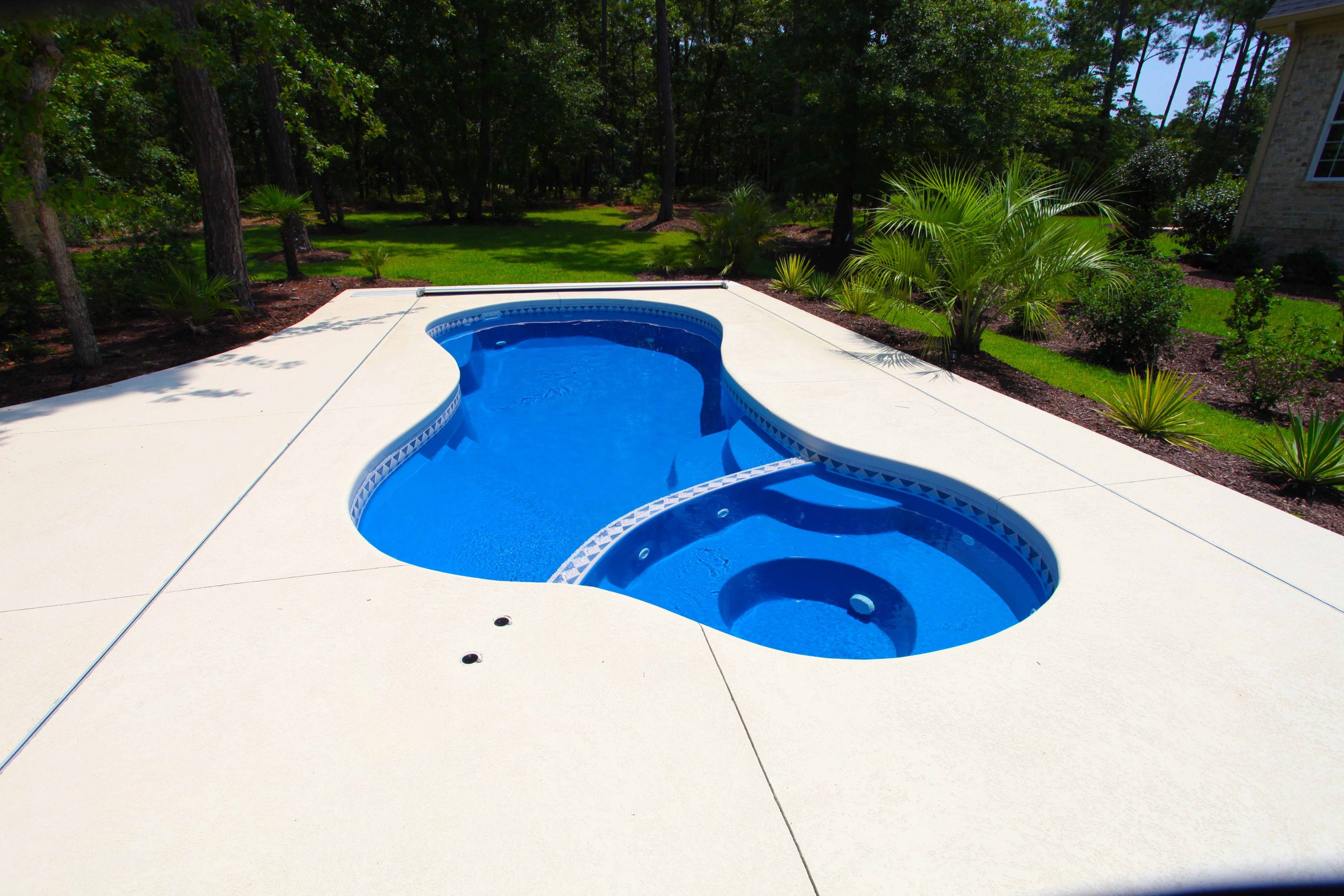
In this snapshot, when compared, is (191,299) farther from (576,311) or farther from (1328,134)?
(1328,134)

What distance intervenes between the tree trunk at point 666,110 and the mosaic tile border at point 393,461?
14.3 m

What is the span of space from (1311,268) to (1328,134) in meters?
2.42

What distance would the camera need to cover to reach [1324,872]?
1792 mm

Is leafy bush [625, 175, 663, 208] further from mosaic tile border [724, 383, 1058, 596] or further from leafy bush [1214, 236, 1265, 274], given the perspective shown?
mosaic tile border [724, 383, 1058, 596]

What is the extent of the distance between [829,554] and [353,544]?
2802 millimetres

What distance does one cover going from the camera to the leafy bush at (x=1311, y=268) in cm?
1072

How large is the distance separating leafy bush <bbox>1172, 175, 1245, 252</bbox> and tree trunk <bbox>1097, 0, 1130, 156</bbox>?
615 inches

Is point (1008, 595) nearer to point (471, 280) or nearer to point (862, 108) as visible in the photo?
point (471, 280)

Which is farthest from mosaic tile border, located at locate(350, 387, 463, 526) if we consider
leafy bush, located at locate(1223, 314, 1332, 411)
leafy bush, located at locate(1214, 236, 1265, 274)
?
leafy bush, located at locate(1214, 236, 1265, 274)

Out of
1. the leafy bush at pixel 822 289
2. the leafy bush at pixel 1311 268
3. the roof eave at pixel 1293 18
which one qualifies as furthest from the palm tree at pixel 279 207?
the roof eave at pixel 1293 18

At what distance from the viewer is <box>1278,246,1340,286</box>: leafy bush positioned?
10.7m

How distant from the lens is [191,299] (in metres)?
Result: 6.77

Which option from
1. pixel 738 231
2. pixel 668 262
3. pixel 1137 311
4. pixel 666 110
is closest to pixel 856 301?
pixel 1137 311

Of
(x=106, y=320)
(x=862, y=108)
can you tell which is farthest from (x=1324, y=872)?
(x=862, y=108)
